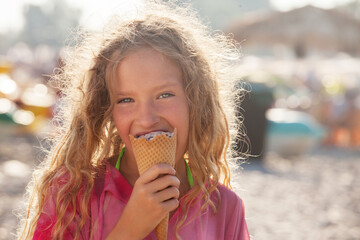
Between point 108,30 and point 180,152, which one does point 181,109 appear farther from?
point 108,30

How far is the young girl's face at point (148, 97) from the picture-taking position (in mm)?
1997

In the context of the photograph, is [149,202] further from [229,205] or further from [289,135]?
[289,135]

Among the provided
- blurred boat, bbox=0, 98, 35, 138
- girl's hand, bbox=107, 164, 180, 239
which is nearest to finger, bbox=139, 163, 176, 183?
girl's hand, bbox=107, 164, 180, 239

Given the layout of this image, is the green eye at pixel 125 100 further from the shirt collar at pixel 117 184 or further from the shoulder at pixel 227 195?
the shoulder at pixel 227 195

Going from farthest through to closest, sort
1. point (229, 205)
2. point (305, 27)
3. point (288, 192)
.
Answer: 1. point (305, 27)
2. point (288, 192)
3. point (229, 205)

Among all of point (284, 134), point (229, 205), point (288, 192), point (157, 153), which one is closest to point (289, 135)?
point (284, 134)

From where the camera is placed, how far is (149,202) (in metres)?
1.81

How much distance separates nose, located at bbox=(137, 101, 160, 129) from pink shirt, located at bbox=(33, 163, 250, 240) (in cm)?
24

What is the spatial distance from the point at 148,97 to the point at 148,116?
0.08 m

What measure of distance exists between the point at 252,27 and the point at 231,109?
52.0 feet

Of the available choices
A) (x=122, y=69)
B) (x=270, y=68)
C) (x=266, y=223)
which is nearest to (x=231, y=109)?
(x=122, y=69)

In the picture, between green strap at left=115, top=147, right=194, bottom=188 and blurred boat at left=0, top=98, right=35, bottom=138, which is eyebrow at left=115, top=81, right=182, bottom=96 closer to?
green strap at left=115, top=147, right=194, bottom=188

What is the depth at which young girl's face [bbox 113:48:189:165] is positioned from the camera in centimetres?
200

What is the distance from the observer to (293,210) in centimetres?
698
